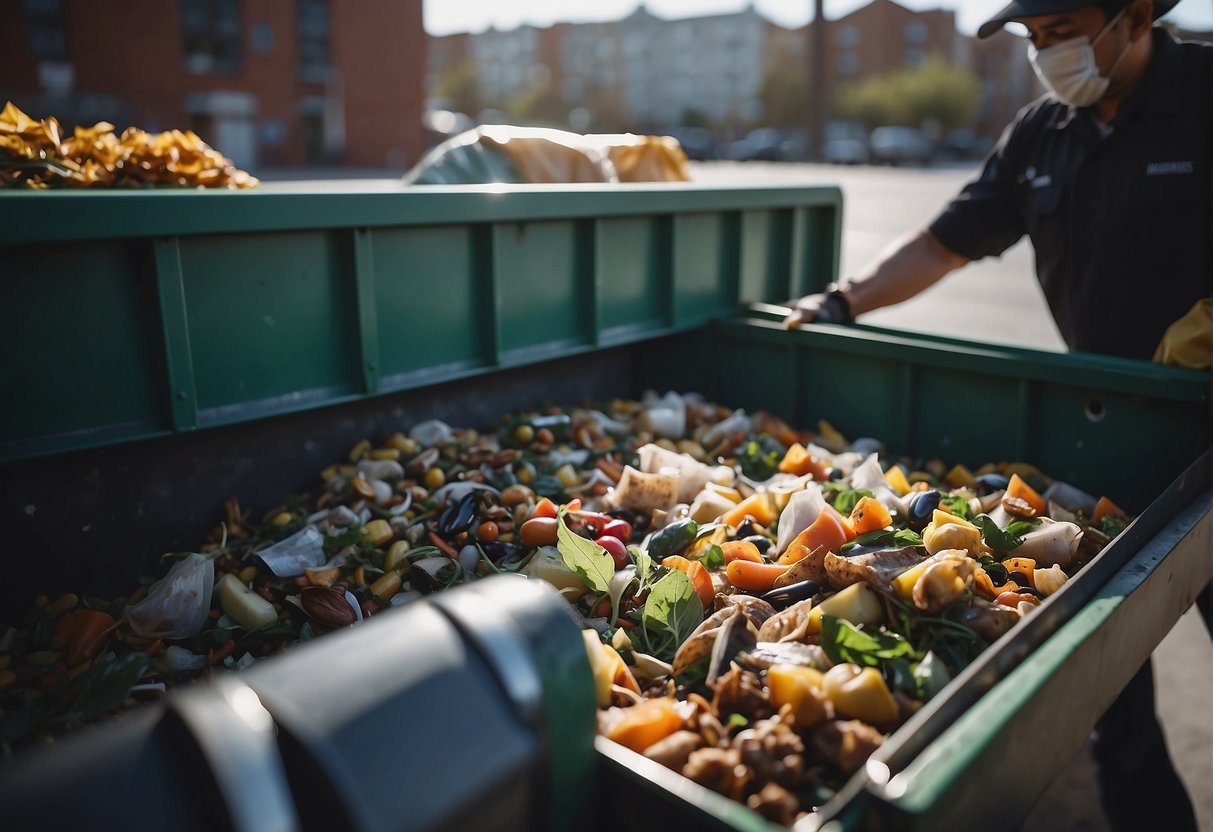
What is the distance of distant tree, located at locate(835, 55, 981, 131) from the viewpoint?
2482 inches

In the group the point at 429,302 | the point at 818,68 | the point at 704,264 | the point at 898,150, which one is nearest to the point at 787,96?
the point at 898,150

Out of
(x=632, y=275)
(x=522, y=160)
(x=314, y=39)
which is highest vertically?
(x=314, y=39)

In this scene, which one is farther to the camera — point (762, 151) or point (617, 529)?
point (762, 151)

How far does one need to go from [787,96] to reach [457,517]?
71.6m

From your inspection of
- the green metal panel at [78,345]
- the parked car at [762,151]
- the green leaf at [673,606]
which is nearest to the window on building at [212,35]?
the parked car at [762,151]

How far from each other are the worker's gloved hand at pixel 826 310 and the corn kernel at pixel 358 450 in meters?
1.85

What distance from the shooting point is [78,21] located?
86.1ft

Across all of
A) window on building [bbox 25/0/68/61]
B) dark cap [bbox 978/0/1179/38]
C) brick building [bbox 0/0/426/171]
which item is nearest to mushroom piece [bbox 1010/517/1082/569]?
dark cap [bbox 978/0/1179/38]

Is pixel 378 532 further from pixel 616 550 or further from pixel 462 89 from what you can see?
pixel 462 89

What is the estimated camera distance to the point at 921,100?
63.1 metres

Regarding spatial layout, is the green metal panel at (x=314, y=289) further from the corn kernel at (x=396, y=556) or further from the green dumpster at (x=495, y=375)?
the corn kernel at (x=396, y=556)

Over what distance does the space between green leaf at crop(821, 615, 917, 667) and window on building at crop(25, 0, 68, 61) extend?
98.8 feet

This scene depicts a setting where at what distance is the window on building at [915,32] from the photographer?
7694 cm

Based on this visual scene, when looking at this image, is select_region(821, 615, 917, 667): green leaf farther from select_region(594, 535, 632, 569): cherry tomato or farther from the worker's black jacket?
the worker's black jacket
